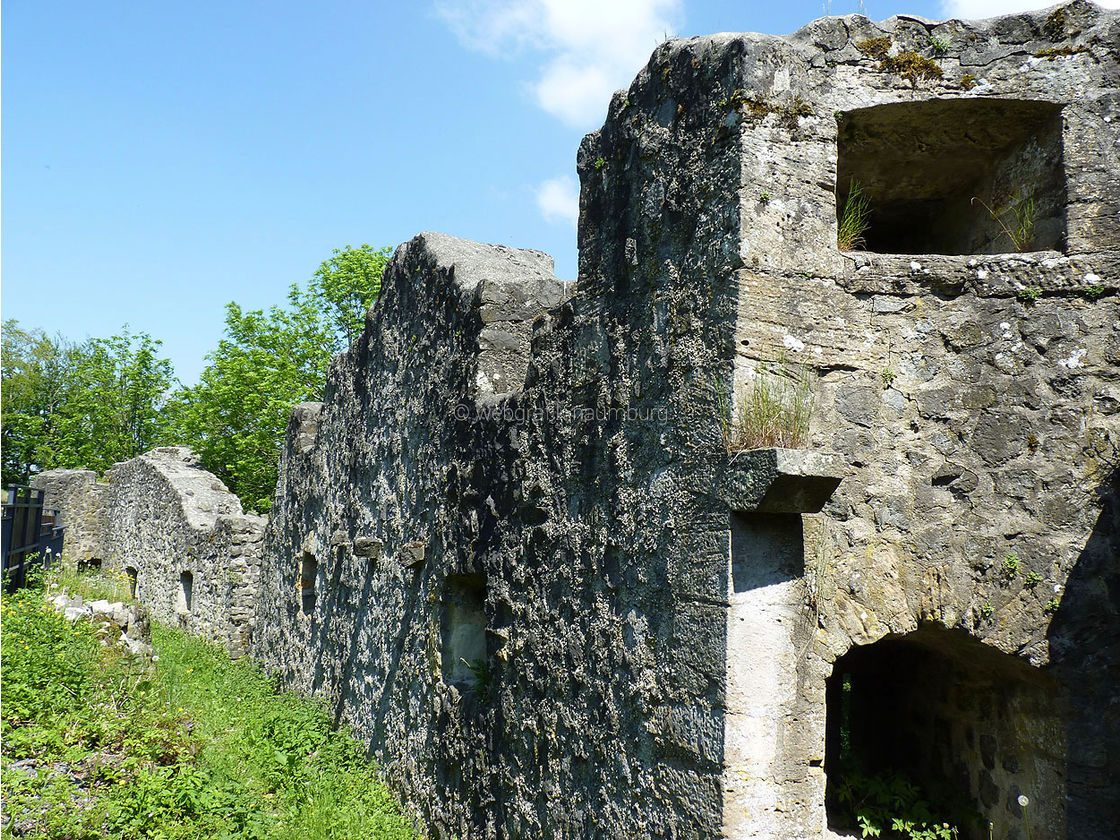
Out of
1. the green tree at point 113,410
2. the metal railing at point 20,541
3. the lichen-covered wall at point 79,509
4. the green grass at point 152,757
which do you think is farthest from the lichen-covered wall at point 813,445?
the green tree at point 113,410

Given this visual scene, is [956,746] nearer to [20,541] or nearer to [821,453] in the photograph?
[821,453]

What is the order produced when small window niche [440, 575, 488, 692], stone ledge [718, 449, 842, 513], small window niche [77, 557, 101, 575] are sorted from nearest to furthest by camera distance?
stone ledge [718, 449, 842, 513] < small window niche [440, 575, 488, 692] < small window niche [77, 557, 101, 575]

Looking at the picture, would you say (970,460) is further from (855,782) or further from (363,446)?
(363,446)

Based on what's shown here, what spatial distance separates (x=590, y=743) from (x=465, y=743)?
4.94 feet

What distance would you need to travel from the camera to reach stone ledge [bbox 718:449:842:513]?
2900 mm

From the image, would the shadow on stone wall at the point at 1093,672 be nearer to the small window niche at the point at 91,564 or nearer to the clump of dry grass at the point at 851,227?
the clump of dry grass at the point at 851,227

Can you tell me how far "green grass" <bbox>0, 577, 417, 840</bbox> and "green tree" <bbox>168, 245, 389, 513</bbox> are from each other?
585 inches

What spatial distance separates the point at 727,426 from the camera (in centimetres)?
316

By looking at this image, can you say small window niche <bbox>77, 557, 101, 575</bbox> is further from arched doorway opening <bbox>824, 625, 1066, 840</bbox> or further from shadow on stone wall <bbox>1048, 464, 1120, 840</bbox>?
shadow on stone wall <bbox>1048, 464, 1120, 840</bbox>

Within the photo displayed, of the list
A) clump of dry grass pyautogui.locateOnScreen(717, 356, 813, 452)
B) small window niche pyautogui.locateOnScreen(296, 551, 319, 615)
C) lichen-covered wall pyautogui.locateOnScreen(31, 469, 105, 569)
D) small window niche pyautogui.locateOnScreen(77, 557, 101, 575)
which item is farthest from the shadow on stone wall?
lichen-covered wall pyautogui.locateOnScreen(31, 469, 105, 569)

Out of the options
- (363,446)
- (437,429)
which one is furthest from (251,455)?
(437,429)

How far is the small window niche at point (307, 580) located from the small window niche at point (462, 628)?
3714mm

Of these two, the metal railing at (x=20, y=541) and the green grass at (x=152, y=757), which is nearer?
the green grass at (x=152, y=757)

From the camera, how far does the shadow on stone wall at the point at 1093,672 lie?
3.11m
